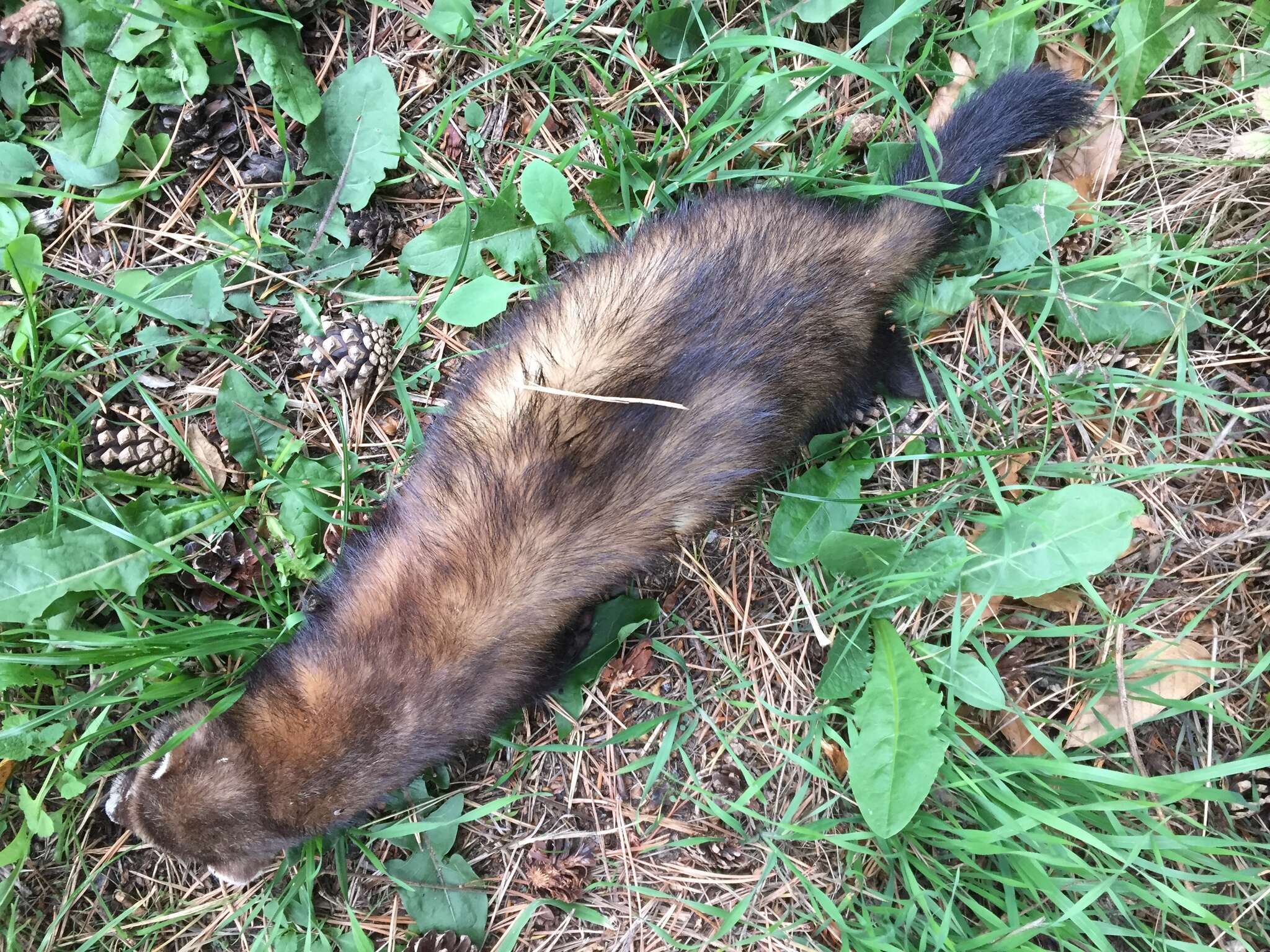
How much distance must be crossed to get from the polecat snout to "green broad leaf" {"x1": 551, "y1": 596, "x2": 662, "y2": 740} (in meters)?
0.16

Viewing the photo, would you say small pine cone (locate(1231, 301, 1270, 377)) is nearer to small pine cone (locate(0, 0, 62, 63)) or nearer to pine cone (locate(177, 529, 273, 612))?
pine cone (locate(177, 529, 273, 612))

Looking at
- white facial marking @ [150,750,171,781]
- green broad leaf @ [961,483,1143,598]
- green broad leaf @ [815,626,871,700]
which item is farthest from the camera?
green broad leaf @ [815,626,871,700]

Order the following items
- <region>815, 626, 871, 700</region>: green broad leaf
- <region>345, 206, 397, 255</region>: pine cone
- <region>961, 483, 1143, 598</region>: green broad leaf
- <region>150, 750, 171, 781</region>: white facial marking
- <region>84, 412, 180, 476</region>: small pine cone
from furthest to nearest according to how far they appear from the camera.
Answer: <region>345, 206, 397, 255</region>: pine cone → <region>84, 412, 180, 476</region>: small pine cone → <region>815, 626, 871, 700</region>: green broad leaf → <region>150, 750, 171, 781</region>: white facial marking → <region>961, 483, 1143, 598</region>: green broad leaf

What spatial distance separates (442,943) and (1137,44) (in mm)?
3848

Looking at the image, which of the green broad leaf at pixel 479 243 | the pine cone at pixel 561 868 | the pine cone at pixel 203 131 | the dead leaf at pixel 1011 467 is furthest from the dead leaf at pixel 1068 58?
the pine cone at pixel 561 868

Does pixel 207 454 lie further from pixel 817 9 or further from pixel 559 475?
pixel 817 9

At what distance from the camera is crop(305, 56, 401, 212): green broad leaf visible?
2764 millimetres

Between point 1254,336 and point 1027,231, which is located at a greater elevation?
point 1027,231

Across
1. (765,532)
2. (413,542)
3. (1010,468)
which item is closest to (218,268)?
(413,542)

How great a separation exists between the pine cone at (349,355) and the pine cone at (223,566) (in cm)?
62

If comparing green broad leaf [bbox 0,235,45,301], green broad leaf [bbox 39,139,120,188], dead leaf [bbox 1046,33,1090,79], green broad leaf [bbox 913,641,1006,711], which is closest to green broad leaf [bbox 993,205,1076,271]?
dead leaf [bbox 1046,33,1090,79]

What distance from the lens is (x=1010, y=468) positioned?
2758 mm

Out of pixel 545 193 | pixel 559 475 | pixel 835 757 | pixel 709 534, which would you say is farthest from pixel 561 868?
pixel 545 193

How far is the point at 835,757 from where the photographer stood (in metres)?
2.71
